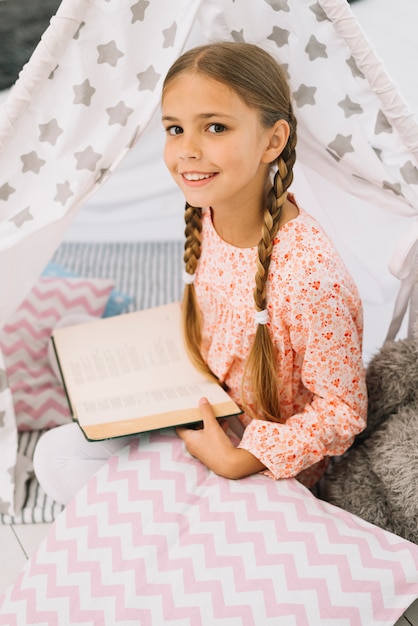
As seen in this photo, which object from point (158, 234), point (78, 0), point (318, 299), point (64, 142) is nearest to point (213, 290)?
point (318, 299)

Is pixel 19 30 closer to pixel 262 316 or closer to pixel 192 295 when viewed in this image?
pixel 192 295

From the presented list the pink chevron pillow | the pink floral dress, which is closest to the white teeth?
the pink floral dress

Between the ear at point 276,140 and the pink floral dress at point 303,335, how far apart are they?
97 millimetres

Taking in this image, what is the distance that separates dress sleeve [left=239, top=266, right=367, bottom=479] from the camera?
992mm

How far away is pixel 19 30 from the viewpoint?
169 cm

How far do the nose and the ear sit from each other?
97 mm

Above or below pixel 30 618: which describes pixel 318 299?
above

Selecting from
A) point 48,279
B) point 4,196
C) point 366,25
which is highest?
point 366,25

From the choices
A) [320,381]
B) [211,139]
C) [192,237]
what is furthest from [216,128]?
[320,381]

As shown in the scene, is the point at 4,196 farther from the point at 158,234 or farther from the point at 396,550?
the point at 158,234

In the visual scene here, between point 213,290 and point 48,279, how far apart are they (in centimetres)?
56

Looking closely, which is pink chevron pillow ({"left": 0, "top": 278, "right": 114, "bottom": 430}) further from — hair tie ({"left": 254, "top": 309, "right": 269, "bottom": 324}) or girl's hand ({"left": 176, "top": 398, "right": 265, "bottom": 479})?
hair tie ({"left": 254, "top": 309, "right": 269, "bottom": 324})

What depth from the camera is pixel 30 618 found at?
3.08 ft

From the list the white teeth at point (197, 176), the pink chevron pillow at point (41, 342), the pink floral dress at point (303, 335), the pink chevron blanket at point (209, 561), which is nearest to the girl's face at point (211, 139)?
the white teeth at point (197, 176)
